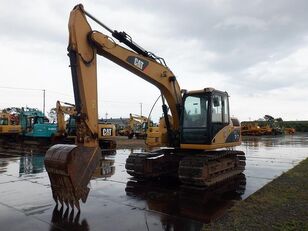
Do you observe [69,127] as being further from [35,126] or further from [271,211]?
[271,211]

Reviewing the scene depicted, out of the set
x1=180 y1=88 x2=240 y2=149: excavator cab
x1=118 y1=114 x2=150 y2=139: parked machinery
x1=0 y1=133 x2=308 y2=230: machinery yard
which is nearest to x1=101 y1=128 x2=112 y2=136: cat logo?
x1=0 y1=133 x2=308 y2=230: machinery yard

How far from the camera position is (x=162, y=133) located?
441 inches

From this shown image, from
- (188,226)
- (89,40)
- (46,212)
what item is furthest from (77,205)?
(89,40)

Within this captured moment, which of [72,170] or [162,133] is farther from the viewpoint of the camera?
[162,133]

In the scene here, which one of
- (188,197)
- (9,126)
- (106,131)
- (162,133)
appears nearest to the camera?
(188,197)

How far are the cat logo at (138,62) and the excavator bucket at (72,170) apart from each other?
305 cm

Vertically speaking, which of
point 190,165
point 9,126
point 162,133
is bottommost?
point 190,165

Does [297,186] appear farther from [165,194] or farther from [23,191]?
[23,191]

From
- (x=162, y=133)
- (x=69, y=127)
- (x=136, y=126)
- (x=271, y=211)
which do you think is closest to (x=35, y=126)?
(x=69, y=127)

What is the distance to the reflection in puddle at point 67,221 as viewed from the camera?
5.92 m

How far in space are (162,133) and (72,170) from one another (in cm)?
503

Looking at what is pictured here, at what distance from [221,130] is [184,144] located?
123 centimetres

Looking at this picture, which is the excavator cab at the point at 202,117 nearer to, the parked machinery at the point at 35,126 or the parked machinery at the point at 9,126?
the parked machinery at the point at 35,126

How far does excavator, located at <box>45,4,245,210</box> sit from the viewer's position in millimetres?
6852
